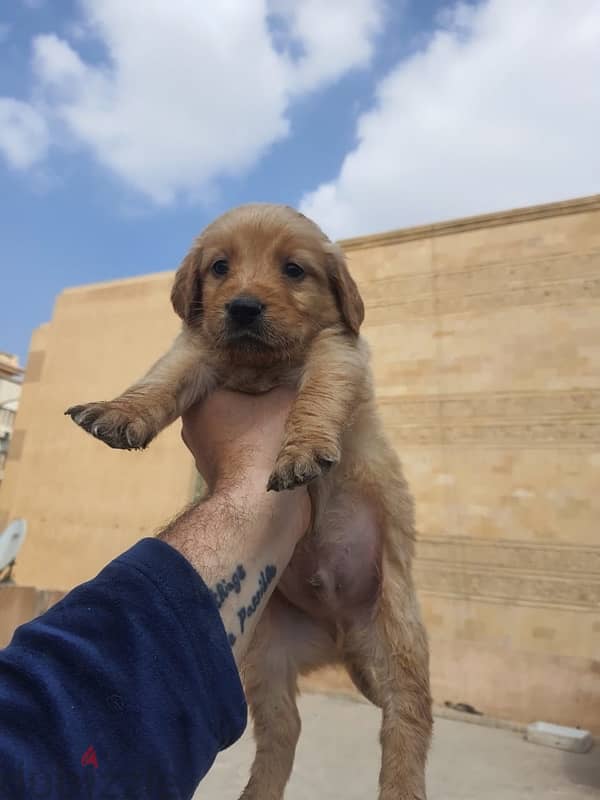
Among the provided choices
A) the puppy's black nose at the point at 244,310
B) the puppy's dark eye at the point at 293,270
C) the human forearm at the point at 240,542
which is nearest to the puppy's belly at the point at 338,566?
the human forearm at the point at 240,542

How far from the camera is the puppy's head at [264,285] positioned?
6.97ft

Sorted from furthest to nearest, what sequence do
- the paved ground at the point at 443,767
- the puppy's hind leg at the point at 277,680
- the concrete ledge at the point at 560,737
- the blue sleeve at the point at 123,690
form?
the concrete ledge at the point at 560,737 → the paved ground at the point at 443,767 → the puppy's hind leg at the point at 277,680 → the blue sleeve at the point at 123,690

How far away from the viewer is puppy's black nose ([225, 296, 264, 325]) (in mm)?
2074

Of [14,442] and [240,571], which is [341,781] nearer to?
[240,571]

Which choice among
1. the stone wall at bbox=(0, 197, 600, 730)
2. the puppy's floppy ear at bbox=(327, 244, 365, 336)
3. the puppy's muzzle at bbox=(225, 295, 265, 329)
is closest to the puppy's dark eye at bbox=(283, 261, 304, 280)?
the puppy's floppy ear at bbox=(327, 244, 365, 336)

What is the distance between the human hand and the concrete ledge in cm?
636

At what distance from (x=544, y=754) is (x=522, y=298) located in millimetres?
5831

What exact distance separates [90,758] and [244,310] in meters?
1.49

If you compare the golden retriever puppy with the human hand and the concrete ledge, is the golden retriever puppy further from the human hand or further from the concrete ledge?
the concrete ledge

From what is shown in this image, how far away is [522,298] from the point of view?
337 inches

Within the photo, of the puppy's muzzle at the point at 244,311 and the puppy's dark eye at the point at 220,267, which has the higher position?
the puppy's dark eye at the point at 220,267

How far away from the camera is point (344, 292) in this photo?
2480 mm

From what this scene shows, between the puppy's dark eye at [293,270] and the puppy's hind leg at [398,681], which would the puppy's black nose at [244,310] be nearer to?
the puppy's dark eye at [293,270]

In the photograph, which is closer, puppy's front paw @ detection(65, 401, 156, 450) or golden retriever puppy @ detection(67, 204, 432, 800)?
puppy's front paw @ detection(65, 401, 156, 450)
